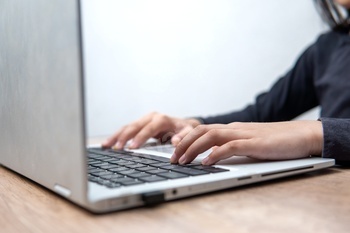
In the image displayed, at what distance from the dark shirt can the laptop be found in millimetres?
527

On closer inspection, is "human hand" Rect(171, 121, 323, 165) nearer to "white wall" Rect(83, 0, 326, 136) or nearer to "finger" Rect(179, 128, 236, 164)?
"finger" Rect(179, 128, 236, 164)

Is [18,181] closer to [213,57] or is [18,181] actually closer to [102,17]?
[102,17]

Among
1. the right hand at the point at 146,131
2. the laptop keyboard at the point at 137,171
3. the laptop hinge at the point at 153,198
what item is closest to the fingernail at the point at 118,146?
the right hand at the point at 146,131

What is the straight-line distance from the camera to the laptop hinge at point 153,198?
371 millimetres

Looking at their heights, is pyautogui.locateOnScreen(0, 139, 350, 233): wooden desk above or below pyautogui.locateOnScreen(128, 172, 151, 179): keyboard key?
below

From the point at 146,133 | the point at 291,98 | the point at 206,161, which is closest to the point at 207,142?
the point at 206,161

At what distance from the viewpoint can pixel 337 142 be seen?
0.58 meters

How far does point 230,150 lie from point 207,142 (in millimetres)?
35

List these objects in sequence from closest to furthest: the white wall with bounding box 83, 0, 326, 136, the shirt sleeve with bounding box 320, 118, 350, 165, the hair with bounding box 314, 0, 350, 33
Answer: the shirt sleeve with bounding box 320, 118, 350, 165
the hair with bounding box 314, 0, 350, 33
the white wall with bounding box 83, 0, 326, 136

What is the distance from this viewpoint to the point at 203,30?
1470mm

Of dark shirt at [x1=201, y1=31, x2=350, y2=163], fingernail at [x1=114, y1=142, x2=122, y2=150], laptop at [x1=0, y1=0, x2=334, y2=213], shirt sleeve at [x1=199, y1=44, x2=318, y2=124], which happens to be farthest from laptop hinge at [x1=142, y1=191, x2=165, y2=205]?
shirt sleeve at [x1=199, y1=44, x2=318, y2=124]

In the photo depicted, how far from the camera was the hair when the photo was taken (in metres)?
1.14

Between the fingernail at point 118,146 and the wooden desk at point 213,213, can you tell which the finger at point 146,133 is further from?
the wooden desk at point 213,213

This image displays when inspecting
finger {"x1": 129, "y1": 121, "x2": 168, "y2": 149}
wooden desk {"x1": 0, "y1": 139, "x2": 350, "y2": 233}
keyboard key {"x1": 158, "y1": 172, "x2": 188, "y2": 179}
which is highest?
keyboard key {"x1": 158, "y1": 172, "x2": 188, "y2": 179}
